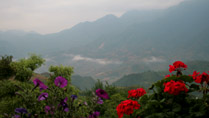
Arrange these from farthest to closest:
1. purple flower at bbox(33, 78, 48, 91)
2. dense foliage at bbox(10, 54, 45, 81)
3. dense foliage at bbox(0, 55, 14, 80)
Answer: dense foliage at bbox(0, 55, 14, 80)
dense foliage at bbox(10, 54, 45, 81)
purple flower at bbox(33, 78, 48, 91)

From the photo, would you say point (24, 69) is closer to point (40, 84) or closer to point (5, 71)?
point (5, 71)

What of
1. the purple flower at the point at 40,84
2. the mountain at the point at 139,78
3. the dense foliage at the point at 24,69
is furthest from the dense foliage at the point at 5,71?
the mountain at the point at 139,78

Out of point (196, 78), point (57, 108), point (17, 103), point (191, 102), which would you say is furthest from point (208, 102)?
point (17, 103)

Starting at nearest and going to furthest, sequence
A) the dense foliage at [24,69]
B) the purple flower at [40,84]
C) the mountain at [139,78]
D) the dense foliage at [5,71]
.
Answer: the purple flower at [40,84] < the dense foliage at [24,69] < the dense foliage at [5,71] < the mountain at [139,78]

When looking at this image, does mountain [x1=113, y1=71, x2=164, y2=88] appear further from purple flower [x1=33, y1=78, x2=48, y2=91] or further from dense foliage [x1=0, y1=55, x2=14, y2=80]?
purple flower [x1=33, y1=78, x2=48, y2=91]

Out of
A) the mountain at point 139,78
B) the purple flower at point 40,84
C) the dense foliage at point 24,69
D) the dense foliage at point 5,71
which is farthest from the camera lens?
the mountain at point 139,78

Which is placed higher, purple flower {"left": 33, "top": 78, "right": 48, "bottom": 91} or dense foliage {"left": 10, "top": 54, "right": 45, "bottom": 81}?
purple flower {"left": 33, "top": 78, "right": 48, "bottom": 91}

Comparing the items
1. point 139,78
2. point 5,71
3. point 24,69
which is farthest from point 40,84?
point 139,78

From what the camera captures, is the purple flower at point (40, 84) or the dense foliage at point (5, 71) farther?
the dense foliage at point (5, 71)

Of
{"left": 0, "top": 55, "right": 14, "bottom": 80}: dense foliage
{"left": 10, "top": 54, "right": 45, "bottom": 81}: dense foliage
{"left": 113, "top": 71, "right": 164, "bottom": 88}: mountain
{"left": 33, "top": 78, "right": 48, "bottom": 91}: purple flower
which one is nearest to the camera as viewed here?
{"left": 33, "top": 78, "right": 48, "bottom": 91}: purple flower

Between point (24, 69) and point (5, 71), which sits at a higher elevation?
point (24, 69)

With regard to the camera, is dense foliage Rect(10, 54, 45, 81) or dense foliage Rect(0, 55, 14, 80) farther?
dense foliage Rect(0, 55, 14, 80)

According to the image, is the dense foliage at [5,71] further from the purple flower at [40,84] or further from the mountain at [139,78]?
the mountain at [139,78]

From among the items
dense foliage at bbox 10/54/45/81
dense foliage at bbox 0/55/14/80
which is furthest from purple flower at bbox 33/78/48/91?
dense foliage at bbox 0/55/14/80
